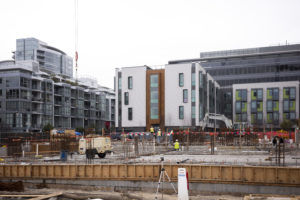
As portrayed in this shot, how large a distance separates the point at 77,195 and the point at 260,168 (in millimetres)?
10440

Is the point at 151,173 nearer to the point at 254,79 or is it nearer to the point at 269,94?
the point at 269,94

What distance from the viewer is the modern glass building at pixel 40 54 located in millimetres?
140113

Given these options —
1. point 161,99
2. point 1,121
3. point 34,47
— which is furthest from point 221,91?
point 34,47

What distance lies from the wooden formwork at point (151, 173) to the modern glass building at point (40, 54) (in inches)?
4681

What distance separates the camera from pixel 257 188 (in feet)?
61.6

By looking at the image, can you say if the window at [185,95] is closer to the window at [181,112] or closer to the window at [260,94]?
the window at [181,112]

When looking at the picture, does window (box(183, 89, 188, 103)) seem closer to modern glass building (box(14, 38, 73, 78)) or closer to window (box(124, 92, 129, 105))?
window (box(124, 92, 129, 105))

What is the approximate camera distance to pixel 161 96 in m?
80.4

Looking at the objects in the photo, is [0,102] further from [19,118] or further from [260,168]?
[260,168]

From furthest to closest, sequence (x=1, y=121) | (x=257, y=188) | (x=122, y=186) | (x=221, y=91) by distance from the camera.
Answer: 1. (x=221, y=91)
2. (x=1, y=121)
3. (x=122, y=186)
4. (x=257, y=188)

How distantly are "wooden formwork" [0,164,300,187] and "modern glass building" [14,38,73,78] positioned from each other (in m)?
119

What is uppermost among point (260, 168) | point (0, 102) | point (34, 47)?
point (34, 47)

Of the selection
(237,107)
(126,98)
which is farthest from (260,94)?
(126,98)

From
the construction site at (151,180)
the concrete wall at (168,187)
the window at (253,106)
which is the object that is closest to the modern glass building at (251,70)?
the window at (253,106)
